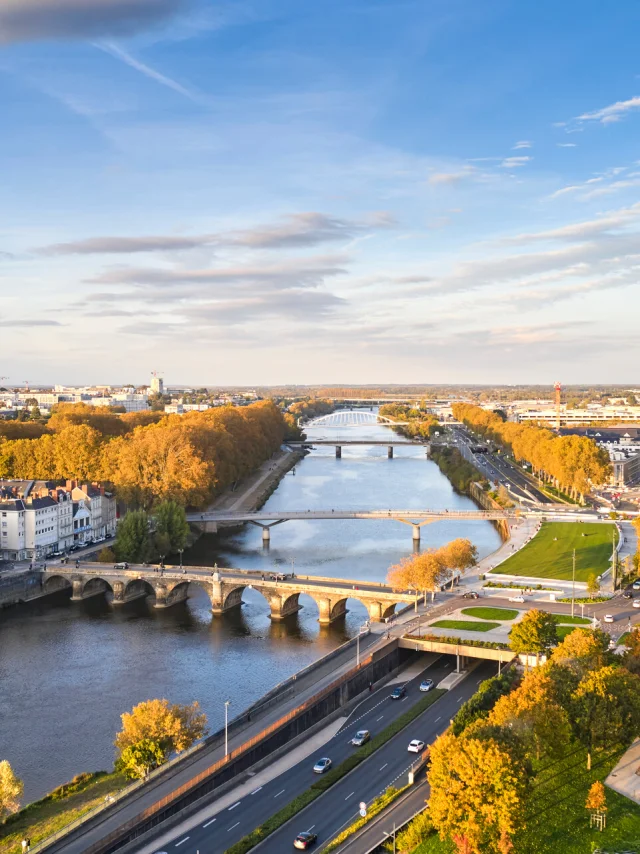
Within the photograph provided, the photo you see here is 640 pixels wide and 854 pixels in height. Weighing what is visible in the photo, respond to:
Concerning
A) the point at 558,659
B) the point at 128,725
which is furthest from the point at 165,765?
the point at 558,659

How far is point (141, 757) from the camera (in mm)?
31141

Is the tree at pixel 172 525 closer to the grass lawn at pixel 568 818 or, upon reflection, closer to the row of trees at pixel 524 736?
the row of trees at pixel 524 736

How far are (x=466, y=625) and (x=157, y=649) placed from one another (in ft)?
60.0

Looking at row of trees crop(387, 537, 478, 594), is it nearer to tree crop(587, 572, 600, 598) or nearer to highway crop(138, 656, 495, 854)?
tree crop(587, 572, 600, 598)

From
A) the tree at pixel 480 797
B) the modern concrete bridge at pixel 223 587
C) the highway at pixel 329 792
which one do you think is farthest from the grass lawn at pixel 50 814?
the modern concrete bridge at pixel 223 587

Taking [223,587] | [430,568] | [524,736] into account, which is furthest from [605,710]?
[223,587]

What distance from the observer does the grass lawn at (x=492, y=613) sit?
49062 mm

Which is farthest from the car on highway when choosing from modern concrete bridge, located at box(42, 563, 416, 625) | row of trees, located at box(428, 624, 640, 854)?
modern concrete bridge, located at box(42, 563, 416, 625)

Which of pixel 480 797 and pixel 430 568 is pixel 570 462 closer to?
pixel 430 568

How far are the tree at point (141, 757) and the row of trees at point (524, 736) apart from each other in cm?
1092

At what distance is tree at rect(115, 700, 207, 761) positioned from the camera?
106 feet

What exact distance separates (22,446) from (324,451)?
89.9 meters

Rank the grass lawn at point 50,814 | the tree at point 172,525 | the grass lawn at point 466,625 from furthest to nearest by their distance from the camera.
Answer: the tree at point 172,525 → the grass lawn at point 466,625 → the grass lawn at point 50,814

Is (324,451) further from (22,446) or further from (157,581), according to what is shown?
Result: (157,581)
